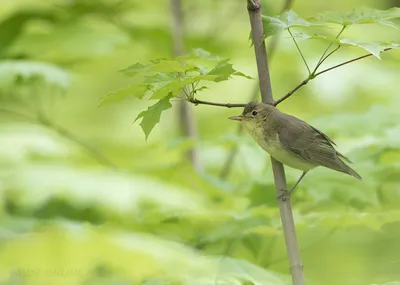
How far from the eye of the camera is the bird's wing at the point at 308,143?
1.76 metres

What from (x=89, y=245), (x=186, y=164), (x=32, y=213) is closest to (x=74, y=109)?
(x=32, y=213)

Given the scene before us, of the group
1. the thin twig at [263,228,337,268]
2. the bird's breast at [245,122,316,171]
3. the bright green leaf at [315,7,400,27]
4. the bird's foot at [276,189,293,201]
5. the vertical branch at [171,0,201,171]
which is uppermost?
the vertical branch at [171,0,201,171]

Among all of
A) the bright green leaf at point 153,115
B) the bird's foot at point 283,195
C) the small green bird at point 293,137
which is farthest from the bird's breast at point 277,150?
the bright green leaf at point 153,115

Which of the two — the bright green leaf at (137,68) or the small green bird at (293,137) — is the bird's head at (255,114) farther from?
the bright green leaf at (137,68)

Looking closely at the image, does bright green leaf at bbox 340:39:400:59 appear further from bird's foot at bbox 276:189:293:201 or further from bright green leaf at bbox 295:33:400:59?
bird's foot at bbox 276:189:293:201

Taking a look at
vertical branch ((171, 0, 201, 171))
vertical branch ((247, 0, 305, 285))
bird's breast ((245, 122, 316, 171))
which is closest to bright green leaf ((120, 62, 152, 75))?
vertical branch ((247, 0, 305, 285))

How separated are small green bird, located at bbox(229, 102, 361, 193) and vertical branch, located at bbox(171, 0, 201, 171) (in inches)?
56.2

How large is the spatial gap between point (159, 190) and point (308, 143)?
2.71ft

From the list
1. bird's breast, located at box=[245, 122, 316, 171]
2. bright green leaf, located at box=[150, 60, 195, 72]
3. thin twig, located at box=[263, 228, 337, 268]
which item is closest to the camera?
bright green leaf, located at box=[150, 60, 195, 72]

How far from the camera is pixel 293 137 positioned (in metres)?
1.75

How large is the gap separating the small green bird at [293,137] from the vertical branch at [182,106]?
143 centimetres

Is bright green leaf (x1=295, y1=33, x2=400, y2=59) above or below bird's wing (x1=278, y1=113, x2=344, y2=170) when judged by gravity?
above

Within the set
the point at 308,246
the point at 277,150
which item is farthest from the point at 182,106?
the point at 277,150

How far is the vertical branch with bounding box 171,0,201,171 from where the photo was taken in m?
3.23
